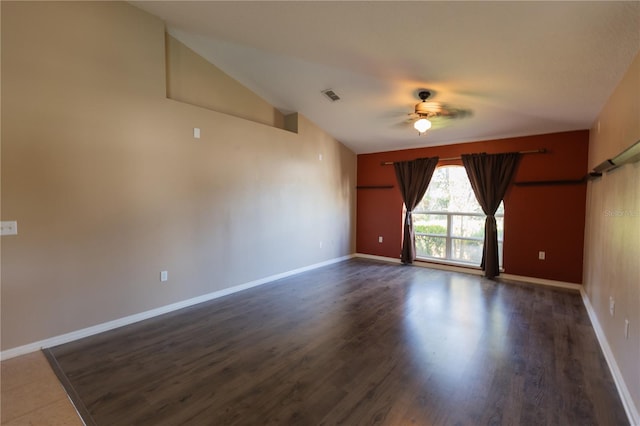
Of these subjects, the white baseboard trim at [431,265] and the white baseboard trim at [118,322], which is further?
the white baseboard trim at [431,265]

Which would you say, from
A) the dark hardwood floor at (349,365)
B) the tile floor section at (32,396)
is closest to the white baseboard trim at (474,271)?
the dark hardwood floor at (349,365)

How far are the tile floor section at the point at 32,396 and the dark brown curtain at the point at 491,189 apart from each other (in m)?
5.42

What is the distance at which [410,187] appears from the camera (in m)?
5.87

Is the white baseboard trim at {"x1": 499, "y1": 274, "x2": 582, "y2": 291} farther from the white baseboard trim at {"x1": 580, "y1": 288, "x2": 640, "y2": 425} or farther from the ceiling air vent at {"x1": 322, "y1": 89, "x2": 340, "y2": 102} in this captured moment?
the ceiling air vent at {"x1": 322, "y1": 89, "x2": 340, "y2": 102}

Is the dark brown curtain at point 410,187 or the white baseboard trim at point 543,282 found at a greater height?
the dark brown curtain at point 410,187

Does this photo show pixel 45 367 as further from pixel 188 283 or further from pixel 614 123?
pixel 614 123

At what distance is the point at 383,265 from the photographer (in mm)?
5906

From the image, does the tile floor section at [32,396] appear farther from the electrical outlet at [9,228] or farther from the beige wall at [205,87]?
the beige wall at [205,87]

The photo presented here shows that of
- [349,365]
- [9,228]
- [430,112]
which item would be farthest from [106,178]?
[430,112]

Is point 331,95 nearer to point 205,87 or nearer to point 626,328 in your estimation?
point 205,87

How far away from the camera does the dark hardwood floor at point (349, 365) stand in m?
1.81

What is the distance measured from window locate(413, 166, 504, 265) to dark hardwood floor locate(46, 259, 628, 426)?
164 centimetres

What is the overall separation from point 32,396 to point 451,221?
588 centimetres

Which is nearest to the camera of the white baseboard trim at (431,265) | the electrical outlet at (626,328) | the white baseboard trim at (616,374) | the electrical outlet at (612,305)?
the white baseboard trim at (616,374)
